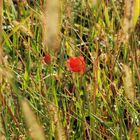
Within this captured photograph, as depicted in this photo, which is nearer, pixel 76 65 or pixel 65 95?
pixel 76 65

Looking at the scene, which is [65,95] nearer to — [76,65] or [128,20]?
[76,65]

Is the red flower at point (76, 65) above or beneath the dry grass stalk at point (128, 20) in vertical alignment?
beneath

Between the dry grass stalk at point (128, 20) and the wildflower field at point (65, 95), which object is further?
the dry grass stalk at point (128, 20)

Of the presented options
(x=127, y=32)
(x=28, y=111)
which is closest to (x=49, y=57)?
(x=127, y=32)

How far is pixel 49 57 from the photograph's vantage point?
3.60ft

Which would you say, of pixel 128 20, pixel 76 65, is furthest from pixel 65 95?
pixel 128 20

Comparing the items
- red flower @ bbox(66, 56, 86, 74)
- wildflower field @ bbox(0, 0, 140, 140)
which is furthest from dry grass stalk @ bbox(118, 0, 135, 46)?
red flower @ bbox(66, 56, 86, 74)

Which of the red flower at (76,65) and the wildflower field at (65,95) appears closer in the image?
the wildflower field at (65,95)

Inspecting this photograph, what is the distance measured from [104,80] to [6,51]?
0.47 metres

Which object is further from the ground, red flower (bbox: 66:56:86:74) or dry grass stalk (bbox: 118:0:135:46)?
dry grass stalk (bbox: 118:0:135:46)

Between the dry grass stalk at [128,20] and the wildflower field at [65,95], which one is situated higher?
the dry grass stalk at [128,20]

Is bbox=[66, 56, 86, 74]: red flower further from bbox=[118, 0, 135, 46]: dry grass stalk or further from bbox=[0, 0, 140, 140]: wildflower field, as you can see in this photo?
bbox=[118, 0, 135, 46]: dry grass stalk

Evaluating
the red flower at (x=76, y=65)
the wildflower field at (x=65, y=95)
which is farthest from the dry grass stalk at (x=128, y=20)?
the red flower at (x=76, y=65)

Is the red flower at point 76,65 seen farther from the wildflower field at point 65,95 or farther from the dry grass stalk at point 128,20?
the dry grass stalk at point 128,20
